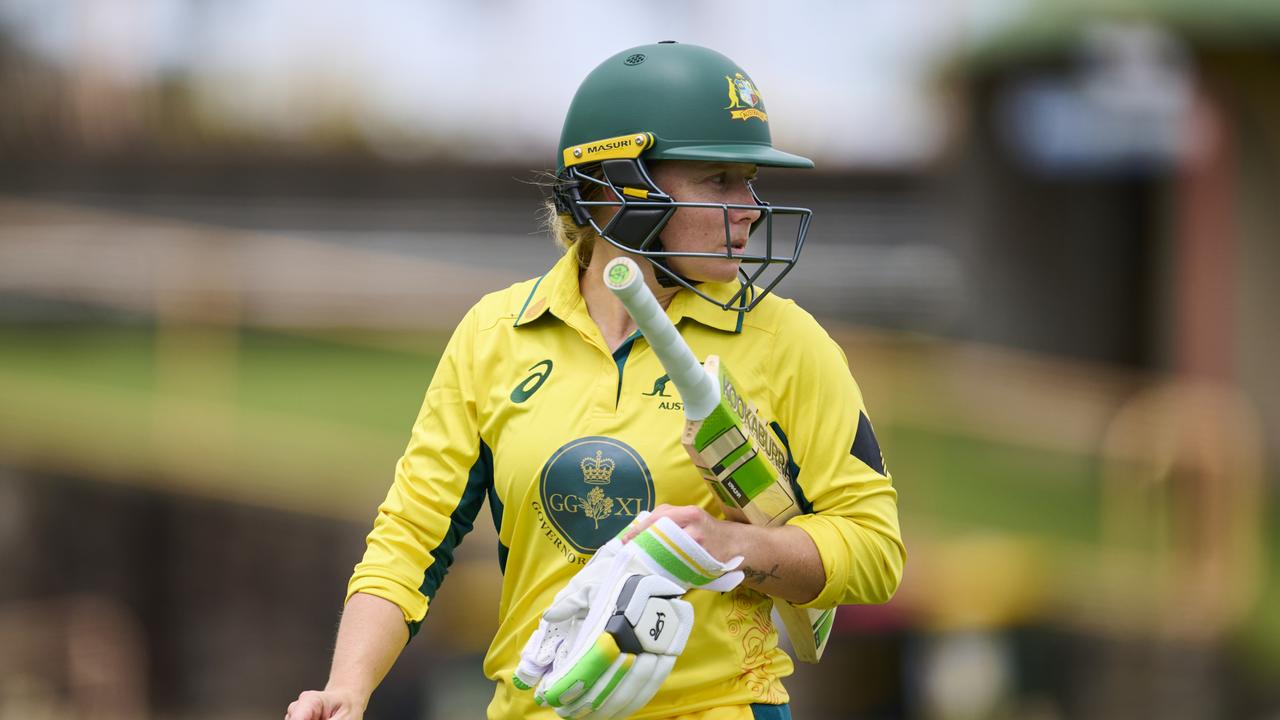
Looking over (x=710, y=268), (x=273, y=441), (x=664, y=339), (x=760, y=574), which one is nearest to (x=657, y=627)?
(x=760, y=574)

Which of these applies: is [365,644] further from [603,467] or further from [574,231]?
[574,231]

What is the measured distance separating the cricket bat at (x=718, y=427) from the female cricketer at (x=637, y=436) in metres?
0.04

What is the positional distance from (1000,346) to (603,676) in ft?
30.4

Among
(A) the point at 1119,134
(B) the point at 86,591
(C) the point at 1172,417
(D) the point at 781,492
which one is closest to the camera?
(D) the point at 781,492

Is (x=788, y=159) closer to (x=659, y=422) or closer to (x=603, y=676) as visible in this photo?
(x=659, y=422)

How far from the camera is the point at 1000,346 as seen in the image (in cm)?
1133

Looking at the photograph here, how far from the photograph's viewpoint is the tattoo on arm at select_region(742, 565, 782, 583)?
258 centimetres

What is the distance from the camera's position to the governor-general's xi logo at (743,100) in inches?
110

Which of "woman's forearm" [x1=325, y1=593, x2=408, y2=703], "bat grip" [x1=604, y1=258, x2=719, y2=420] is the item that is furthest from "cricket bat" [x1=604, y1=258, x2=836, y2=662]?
"woman's forearm" [x1=325, y1=593, x2=408, y2=703]

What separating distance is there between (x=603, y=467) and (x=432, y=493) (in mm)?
348

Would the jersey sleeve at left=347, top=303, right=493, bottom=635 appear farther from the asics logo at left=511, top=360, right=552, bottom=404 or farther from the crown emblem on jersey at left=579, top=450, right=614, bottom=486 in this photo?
the crown emblem on jersey at left=579, top=450, right=614, bottom=486

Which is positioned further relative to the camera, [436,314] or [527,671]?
[436,314]

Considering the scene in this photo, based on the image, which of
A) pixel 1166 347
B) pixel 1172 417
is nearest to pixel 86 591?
pixel 1172 417

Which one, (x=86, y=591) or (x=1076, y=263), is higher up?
(x=1076, y=263)
